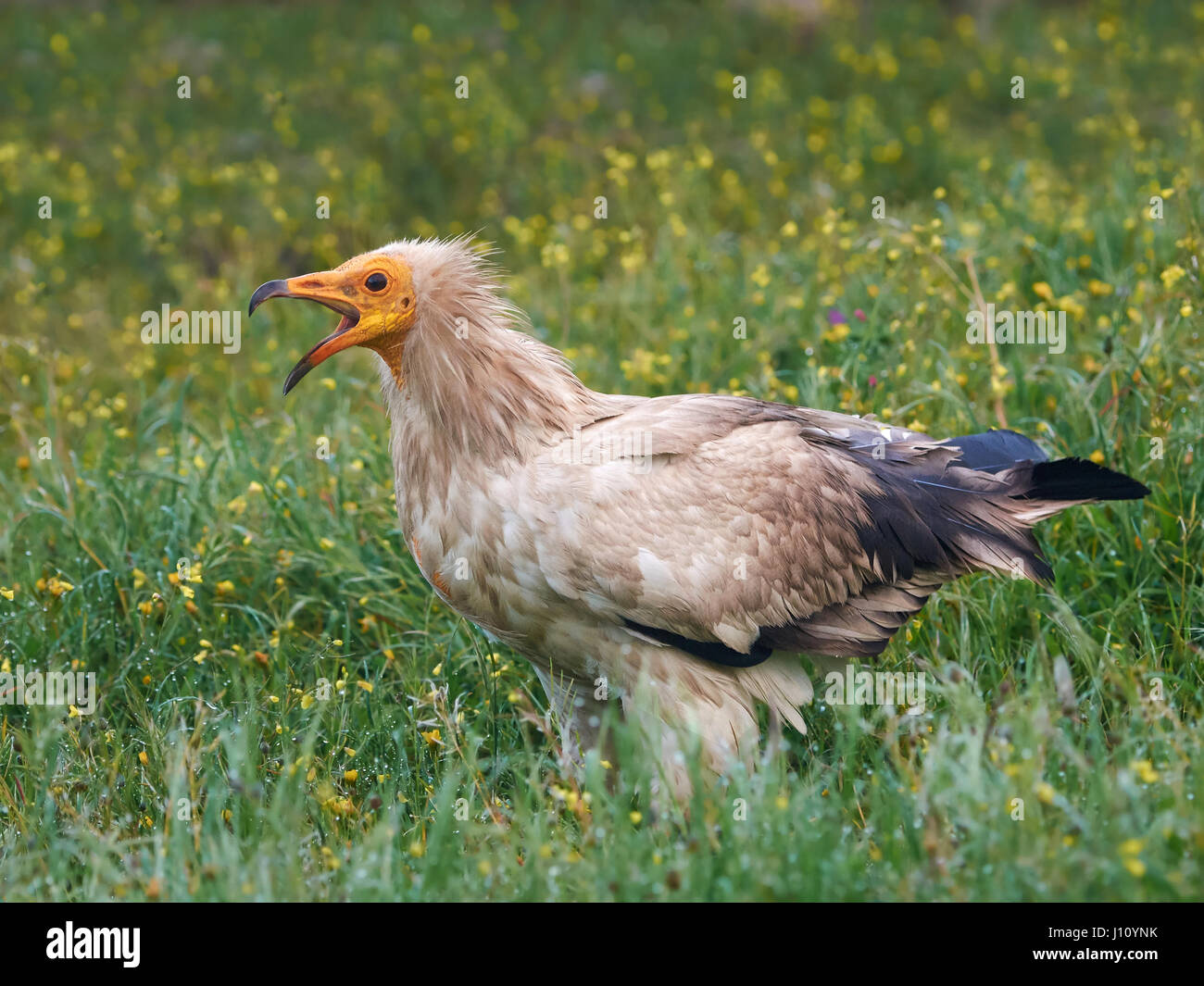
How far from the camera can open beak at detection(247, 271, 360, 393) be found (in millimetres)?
3701

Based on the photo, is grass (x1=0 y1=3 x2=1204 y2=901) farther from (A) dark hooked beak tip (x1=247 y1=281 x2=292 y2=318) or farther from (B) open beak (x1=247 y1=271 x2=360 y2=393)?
(A) dark hooked beak tip (x1=247 y1=281 x2=292 y2=318)

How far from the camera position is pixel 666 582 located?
3.70 m

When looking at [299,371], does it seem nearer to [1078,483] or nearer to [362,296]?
[362,296]

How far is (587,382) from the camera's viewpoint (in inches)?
254

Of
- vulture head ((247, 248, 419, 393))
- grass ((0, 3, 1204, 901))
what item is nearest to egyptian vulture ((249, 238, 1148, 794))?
vulture head ((247, 248, 419, 393))

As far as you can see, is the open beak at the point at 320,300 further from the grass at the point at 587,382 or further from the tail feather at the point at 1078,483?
the tail feather at the point at 1078,483

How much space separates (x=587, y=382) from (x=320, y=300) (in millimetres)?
2803

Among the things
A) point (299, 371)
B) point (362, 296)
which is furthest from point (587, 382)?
point (299, 371)

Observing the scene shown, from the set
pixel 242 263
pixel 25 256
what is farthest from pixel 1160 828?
pixel 25 256

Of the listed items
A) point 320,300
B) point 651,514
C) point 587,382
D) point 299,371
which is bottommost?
point 651,514

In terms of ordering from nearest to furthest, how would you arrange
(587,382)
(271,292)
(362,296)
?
1. (271,292)
2. (362,296)
3. (587,382)

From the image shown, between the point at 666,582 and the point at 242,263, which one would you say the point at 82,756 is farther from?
the point at 242,263

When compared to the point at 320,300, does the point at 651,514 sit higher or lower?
lower

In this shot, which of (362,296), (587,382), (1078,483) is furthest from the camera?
(587,382)
